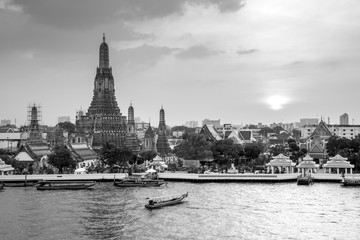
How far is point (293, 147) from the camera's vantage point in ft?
317

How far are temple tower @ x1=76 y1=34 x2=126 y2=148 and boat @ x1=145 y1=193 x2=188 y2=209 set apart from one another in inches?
2169

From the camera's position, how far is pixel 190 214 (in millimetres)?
41781

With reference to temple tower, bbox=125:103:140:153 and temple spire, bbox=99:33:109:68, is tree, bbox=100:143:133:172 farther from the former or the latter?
temple spire, bbox=99:33:109:68

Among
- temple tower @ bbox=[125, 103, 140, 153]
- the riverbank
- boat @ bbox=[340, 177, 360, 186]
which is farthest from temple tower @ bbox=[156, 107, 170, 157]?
boat @ bbox=[340, 177, 360, 186]

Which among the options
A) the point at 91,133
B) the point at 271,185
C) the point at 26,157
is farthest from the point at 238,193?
the point at 91,133

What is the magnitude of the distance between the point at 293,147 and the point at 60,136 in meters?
42.5

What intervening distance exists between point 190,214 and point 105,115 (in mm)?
65027

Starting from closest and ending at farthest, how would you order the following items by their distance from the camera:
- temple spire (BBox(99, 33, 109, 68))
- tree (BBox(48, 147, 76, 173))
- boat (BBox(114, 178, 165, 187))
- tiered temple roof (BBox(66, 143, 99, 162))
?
boat (BBox(114, 178, 165, 187)), tree (BBox(48, 147, 76, 173)), tiered temple roof (BBox(66, 143, 99, 162)), temple spire (BBox(99, 33, 109, 68))

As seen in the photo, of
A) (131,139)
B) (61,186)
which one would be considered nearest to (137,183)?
(61,186)

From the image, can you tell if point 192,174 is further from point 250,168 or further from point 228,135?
point 228,135

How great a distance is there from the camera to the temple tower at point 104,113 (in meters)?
102

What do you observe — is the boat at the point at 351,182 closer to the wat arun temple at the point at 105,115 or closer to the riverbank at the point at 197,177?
the riverbank at the point at 197,177

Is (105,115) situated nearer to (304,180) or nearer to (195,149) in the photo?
(195,149)

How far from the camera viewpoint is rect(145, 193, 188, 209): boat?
1747 inches
